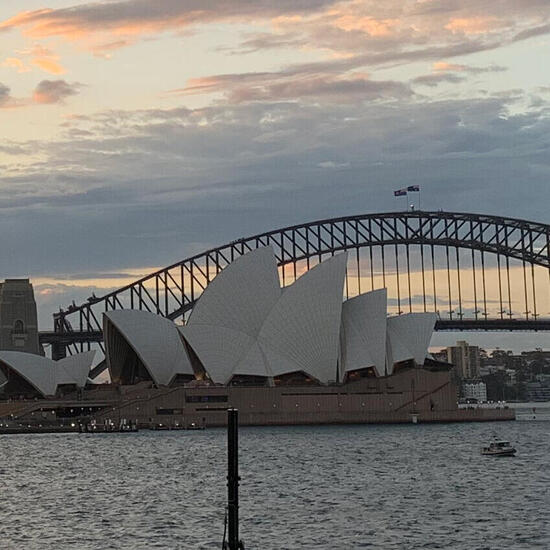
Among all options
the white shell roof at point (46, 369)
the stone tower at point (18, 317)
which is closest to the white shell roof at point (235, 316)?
the white shell roof at point (46, 369)

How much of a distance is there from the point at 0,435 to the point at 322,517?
58.6 metres

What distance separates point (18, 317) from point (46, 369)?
13282 mm

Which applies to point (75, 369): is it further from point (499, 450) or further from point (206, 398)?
point (499, 450)

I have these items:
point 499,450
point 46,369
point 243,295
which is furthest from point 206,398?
point 499,450

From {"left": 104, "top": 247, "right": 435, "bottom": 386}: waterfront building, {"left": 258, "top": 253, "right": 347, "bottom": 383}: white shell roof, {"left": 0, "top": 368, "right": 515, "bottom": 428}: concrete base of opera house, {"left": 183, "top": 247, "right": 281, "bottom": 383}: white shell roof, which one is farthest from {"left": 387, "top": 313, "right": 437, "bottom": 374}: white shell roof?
{"left": 183, "top": 247, "right": 281, "bottom": 383}: white shell roof

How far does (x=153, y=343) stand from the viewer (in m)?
109

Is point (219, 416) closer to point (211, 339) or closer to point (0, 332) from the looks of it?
point (211, 339)

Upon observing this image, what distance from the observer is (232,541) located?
25.1m

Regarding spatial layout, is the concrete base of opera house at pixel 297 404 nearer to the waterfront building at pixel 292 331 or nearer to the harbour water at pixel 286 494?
the waterfront building at pixel 292 331

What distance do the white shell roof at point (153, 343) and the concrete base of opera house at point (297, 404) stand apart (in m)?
4.98

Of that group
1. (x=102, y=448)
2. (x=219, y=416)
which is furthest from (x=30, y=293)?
(x=102, y=448)

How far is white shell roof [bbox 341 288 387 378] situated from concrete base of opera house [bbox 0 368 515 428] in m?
1.56

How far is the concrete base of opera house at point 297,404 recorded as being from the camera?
100 meters

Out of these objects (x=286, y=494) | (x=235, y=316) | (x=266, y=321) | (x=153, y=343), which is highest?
(x=235, y=316)
